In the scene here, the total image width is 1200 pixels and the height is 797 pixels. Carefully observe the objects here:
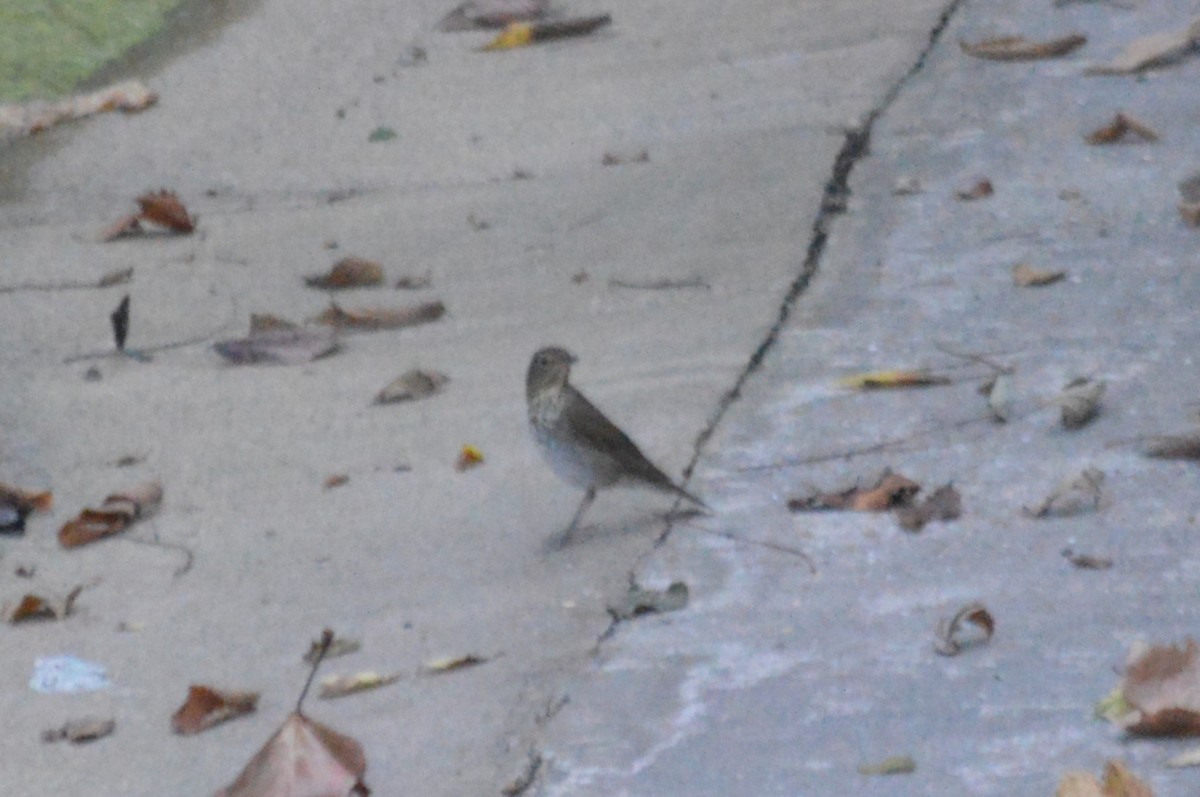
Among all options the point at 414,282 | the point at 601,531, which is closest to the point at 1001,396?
the point at 601,531

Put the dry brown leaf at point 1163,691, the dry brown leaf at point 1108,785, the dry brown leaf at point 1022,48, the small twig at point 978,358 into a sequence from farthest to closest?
the dry brown leaf at point 1022,48
the small twig at point 978,358
the dry brown leaf at point 1163,691
the dry brown leaf at point 1108,785

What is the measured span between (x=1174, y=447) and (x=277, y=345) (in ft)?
8.66

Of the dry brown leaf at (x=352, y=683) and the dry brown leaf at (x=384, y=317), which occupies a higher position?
the dry brown leaf at (x=352, y=683)

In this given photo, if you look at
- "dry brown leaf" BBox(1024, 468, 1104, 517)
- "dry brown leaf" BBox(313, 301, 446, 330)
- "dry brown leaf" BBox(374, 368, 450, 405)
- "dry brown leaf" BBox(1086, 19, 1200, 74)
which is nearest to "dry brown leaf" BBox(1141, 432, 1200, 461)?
"dry brown leaf" BBox(1024, 468, 1104, 517)

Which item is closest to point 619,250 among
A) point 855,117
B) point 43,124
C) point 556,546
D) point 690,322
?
point 690,322

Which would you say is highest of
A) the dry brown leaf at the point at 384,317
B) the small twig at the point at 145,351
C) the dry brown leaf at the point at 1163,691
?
the dry brown leaf at the point at 1163,691

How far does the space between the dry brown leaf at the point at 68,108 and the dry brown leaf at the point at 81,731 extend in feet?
16.1

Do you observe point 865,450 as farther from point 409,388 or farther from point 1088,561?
point 409,388

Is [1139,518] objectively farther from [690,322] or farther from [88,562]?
[88,562]

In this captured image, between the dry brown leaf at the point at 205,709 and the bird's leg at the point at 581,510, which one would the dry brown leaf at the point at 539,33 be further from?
the dry brown leaf at the point at 205,709

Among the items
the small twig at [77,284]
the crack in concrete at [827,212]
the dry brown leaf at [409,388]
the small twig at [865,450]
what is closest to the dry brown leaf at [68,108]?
the small twig at [77,284]

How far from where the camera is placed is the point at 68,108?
28.3 feet

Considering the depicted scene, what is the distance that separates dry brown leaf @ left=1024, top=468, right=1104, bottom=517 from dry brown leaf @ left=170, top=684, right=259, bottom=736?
1513 millimetres

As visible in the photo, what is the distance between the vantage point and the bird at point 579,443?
443cm
